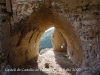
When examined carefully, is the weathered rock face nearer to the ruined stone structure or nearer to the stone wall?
the ruined stone structure

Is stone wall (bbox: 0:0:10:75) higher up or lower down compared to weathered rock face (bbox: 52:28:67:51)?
higher up

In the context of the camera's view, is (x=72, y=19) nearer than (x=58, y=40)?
Yes

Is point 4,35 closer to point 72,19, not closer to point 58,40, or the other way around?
point 72,19

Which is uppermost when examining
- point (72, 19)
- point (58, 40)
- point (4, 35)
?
point (72, 19)

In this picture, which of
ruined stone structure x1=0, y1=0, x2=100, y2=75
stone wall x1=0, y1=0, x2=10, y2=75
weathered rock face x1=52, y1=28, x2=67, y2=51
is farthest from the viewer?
weathered rock face x1=52, y1=28, x2=67, y2=51

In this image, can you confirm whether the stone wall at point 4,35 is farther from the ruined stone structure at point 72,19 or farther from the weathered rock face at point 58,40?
the weathered rock face at point 58,40

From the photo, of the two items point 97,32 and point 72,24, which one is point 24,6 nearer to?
point 72,24

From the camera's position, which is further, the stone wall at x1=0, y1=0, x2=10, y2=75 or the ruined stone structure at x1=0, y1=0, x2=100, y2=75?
the stone wall at x1=0, y1=0, x2=10, y2=75

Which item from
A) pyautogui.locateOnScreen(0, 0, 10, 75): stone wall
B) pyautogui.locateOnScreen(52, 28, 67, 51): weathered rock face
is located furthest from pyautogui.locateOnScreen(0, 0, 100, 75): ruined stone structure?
pyautogui.locateOnScreen(52, 28, 67, 51): weathered rock face

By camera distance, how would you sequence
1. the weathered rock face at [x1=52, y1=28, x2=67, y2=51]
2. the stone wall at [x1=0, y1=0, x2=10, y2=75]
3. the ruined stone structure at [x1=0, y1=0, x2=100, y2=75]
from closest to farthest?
the ruined stone structure at [x1=0, y1=0, x2=100, y2=75], the stone wall at [x1=0, y1=0, x2=10, y2=75], the weathered rock face at [x1=52, y1=28, x2=67, y2=51]

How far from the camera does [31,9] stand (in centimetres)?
412

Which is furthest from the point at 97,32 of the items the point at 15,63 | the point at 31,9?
the point at 15,63

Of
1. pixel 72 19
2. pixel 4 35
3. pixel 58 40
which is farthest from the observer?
pixel 58 40

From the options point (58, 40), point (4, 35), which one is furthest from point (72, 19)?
point (58, 40)
